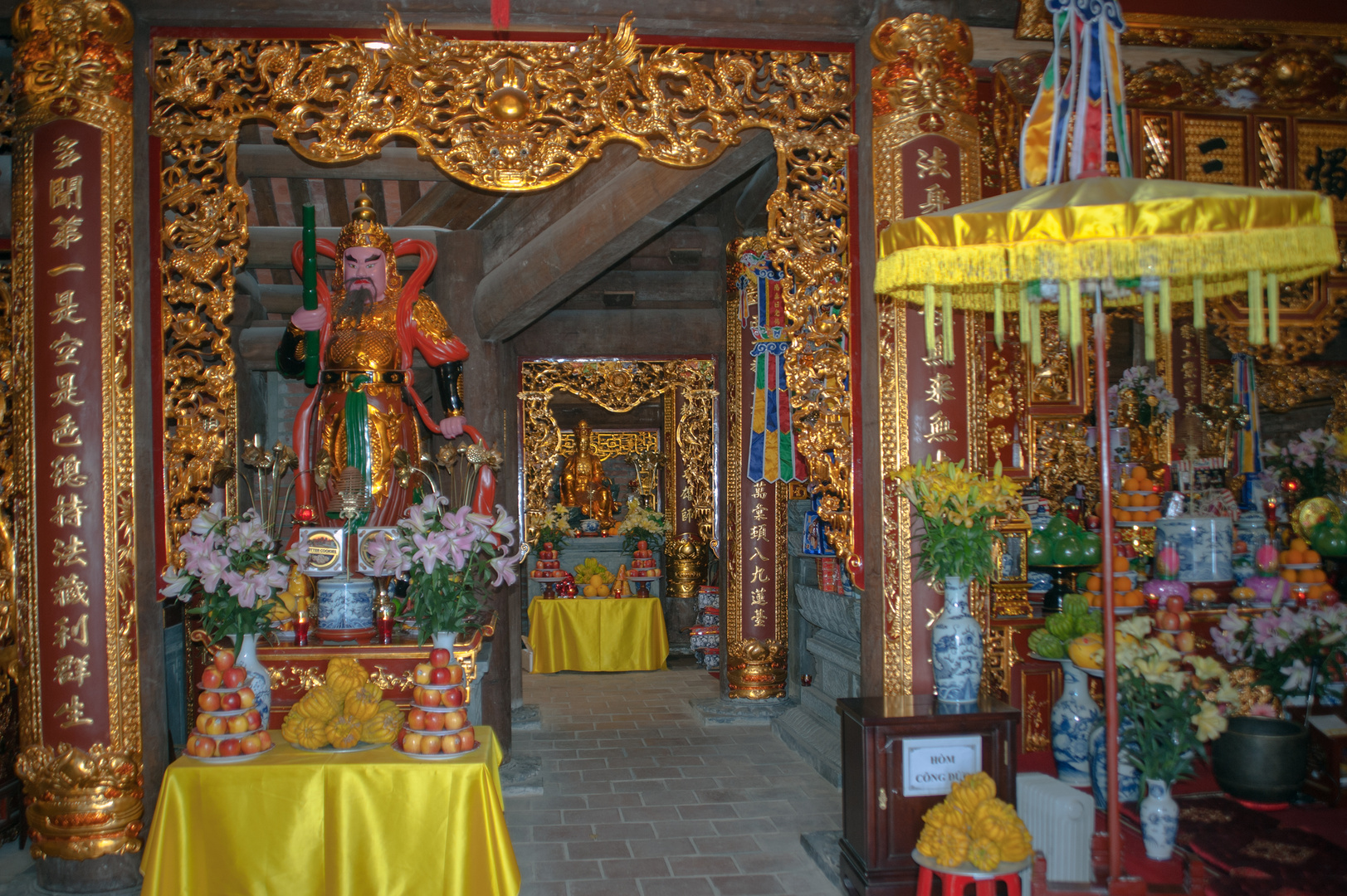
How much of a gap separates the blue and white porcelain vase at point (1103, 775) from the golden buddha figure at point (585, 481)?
8306mm

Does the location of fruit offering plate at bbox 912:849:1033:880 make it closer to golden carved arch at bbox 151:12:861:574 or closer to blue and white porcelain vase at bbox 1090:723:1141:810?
blue and white porcelain vase at bbox 1090:723:1141:810

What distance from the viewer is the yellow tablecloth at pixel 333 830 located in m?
3.17

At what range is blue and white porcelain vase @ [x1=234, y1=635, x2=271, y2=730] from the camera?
3.48 metres

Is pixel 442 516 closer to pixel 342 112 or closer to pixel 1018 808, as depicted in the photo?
pixel 342 112

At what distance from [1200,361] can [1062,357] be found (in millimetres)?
2366

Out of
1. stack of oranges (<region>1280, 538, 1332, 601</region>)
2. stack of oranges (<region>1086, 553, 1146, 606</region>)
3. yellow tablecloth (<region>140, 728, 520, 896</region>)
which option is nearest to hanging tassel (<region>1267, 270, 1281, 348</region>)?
stack of oranges (<region>1086, 553, 1146, 606</region>)

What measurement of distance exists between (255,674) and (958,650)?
2516 millimetres

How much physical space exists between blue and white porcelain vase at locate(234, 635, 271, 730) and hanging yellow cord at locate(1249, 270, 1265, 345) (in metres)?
3.28

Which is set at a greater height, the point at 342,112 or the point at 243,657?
the point at 342,112

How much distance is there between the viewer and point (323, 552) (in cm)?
389

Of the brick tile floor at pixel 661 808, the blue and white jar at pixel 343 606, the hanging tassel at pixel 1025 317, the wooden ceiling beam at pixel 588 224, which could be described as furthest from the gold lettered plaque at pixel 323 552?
the hanging tassel at pixel 1025 317

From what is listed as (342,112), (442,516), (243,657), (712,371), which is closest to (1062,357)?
(442,516)

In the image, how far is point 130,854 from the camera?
3.68 meters

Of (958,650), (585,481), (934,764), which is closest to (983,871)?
(934,764)
